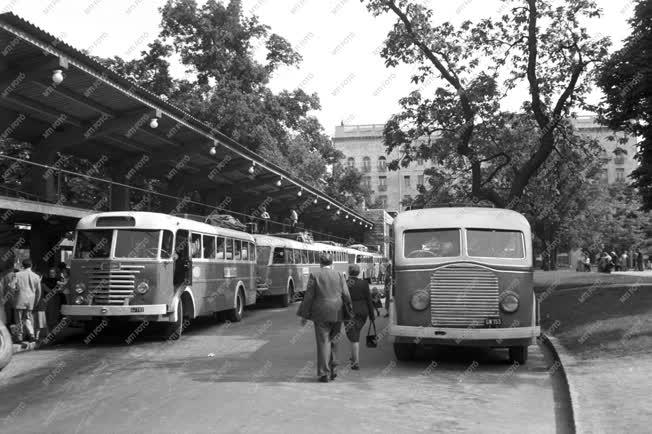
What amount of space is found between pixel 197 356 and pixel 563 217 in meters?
39.4

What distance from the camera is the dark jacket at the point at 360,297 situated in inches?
448

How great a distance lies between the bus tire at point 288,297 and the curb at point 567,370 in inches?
531

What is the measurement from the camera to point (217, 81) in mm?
40344

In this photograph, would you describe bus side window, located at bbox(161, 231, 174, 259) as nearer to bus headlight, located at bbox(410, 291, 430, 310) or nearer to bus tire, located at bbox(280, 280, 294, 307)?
bus headlight, located at bbox(410, 291, 430, 310)

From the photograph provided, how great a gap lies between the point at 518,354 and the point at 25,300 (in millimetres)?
9548

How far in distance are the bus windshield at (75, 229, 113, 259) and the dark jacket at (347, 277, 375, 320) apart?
19.2ft

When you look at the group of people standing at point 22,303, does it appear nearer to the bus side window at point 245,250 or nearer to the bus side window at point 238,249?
the bus side window at point 238,249

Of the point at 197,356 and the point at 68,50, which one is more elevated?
the point at 68,50

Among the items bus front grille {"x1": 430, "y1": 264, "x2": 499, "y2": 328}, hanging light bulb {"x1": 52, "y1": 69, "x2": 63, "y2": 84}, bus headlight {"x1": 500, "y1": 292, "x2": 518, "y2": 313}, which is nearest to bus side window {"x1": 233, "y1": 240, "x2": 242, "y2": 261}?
hanging light bulb {"x1": 52, "y1": 69, "x2": 63, "y2": 84}

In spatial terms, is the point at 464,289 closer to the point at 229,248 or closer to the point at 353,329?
the point at 353,329

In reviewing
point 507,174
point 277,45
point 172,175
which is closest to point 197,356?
point 172,175

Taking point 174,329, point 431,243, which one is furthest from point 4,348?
point 431,243

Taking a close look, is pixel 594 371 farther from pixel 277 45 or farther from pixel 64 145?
pixel 277 45

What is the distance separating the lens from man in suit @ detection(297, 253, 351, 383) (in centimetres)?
979
